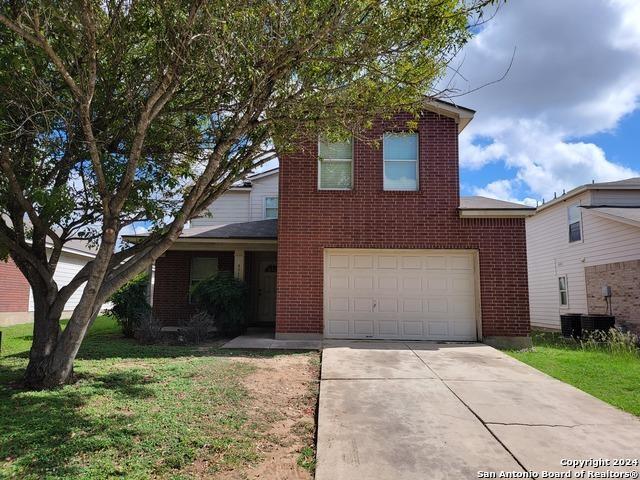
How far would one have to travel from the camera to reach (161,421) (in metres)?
4.75

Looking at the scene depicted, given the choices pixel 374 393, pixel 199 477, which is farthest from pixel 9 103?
pixel 374 393

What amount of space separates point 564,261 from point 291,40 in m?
15.6

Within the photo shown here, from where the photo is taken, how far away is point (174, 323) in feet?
47.0

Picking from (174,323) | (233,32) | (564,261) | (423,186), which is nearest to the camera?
(233,32)

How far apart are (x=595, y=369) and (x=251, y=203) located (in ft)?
48.9

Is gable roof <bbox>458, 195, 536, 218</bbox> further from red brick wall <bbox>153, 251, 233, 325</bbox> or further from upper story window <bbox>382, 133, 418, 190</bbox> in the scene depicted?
red brick wall <bbox>153, 251, 233, 325</bbox>

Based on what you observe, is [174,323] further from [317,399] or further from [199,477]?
[199,477]

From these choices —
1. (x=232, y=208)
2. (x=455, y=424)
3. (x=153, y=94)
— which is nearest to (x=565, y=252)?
(x=232, y=208)

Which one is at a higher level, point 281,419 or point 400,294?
point 400,294

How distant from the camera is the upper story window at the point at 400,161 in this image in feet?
38.1

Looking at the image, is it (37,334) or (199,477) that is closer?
(199,477)

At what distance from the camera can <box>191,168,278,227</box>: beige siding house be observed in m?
Result: 19.8

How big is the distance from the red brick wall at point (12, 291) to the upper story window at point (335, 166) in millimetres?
12691

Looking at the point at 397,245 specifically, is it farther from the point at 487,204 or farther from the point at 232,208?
the point at 232,208
